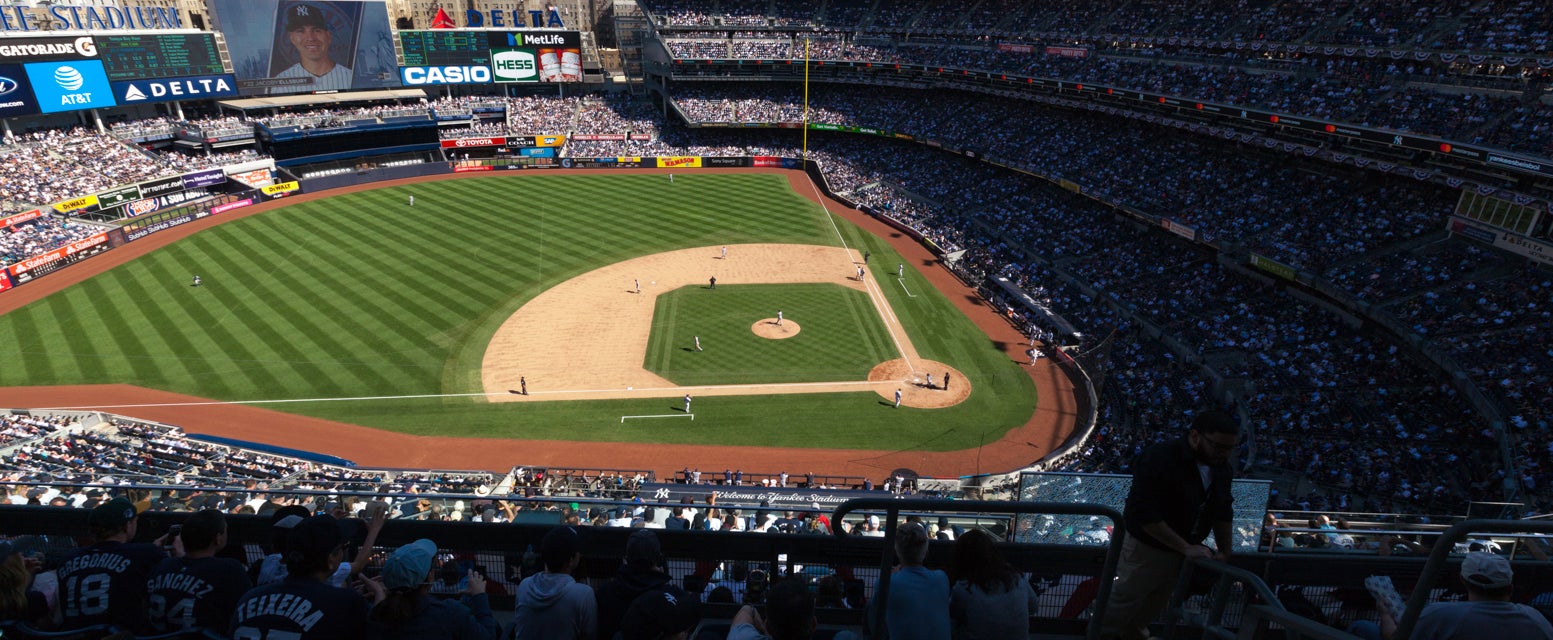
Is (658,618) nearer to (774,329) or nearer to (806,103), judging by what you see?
(774,329)

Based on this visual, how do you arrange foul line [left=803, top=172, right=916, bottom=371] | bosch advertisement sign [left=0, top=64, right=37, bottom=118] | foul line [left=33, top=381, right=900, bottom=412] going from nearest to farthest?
foul line [left=33, top=381, right=900, bottom=412] → foul line [left=803, top=172, right=916, bottom=371] → bosch advertisement sign [left=0, top=64, right=37, bottom=118]

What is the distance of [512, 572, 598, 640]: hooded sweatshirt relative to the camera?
5.17 metres

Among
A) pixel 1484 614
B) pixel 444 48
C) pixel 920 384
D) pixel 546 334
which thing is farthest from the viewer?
pixel 444 48

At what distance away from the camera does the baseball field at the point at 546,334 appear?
27.3 m

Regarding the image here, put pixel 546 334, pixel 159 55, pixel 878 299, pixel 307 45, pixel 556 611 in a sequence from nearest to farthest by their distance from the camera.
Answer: pixel 556 611 < pixel 546 334 < pixel 878 299 < pixel 159 55 < pixel 307 45

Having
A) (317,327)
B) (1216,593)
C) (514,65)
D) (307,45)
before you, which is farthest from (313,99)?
(1216,593)

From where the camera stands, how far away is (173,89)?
5706 cm

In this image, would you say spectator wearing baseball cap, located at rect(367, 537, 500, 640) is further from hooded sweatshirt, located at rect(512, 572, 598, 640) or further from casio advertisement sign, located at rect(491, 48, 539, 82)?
casio advertisement sign, located at rect(491, 48, 539, 82)

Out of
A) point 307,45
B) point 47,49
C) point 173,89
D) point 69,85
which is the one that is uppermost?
point 47,49

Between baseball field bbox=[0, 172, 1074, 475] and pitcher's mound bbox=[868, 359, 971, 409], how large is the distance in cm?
9

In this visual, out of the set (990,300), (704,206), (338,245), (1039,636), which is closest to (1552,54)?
(990,300)

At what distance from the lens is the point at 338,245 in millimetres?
43812

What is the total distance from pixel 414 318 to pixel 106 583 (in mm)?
31418

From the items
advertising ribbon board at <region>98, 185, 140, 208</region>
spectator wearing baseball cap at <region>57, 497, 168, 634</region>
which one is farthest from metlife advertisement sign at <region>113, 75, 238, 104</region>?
spectator wearing baseball cap at <region>57, 497, 168, 634</region>
